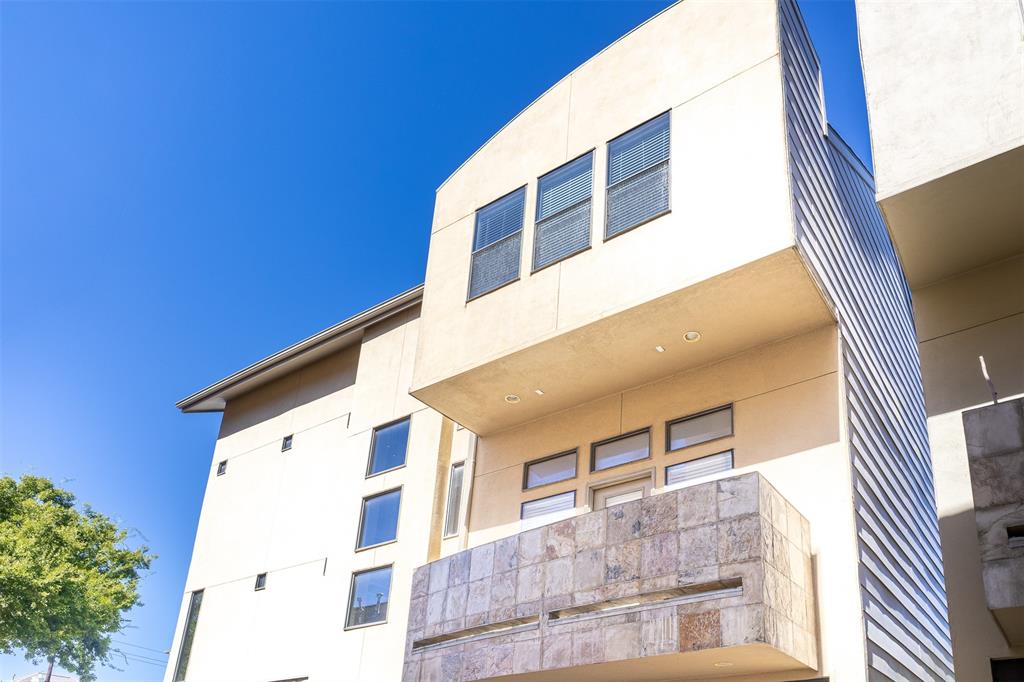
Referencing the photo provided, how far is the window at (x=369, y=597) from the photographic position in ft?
57.5

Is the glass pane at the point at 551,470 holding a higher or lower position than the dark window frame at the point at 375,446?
lower

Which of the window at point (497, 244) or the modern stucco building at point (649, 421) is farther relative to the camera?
the window at point (497, 244)

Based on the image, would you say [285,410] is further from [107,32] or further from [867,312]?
[107,32]

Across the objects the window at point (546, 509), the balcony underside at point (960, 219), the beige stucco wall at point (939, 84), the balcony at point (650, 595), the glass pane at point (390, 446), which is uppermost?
the beige stucco wall at point (939, 84)

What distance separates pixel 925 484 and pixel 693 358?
6708 millimetres

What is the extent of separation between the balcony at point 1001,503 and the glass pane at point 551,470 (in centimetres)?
715

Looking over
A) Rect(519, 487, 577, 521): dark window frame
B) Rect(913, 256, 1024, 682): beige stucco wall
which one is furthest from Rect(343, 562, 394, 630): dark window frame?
Rect(913, 256, 1024, 682): beige stucco wall

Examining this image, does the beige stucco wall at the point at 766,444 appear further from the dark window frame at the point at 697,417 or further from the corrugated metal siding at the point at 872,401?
the corrugated metal siding at the point at 872,401

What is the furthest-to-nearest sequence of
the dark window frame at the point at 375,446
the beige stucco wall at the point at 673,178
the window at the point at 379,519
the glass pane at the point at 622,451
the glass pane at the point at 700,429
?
1. the dark window frame at the point at 375,446
2. the window at the point at 379,519
3. the glass pane at the point at 622,451
4. the glass pane at the point at 700,429
5. the beige stucco wall at the point at 673,178

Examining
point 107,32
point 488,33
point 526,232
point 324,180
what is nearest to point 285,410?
point 526,232

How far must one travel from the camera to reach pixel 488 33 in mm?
54812

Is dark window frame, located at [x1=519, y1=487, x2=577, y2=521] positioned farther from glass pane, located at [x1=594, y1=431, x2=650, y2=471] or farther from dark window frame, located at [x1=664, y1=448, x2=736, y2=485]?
dark window frame, located at [x1=664, y1=448, x2=736, y2=485]

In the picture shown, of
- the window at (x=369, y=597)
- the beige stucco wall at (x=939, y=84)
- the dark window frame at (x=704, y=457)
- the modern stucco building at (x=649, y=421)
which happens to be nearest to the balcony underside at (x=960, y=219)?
the beige stucco wall at (x=939, y=84)

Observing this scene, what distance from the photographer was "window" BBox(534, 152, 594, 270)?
50.0 ft
